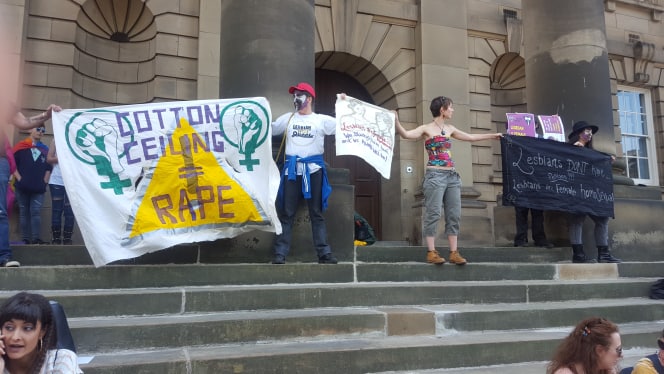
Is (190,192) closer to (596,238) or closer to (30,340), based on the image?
(30,340)

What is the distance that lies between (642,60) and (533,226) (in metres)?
10.7

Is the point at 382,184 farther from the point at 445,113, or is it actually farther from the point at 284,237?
the point at 284,237

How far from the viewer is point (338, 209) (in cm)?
626

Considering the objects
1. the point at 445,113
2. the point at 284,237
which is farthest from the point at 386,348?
the point at 445,113

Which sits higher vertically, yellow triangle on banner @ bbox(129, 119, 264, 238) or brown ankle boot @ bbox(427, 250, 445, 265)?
yellow triangle on banner @ bbox(129, 119, 264, 238)

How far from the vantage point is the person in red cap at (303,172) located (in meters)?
5.73

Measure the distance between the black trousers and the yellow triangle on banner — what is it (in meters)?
4.63

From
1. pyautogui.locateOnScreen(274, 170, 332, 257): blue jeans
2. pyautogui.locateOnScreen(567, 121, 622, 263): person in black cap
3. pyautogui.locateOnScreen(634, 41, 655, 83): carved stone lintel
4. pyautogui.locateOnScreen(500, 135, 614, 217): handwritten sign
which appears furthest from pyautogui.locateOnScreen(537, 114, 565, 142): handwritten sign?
pyautogui.locateOnScreen(634, 41, 655, 83): carved stone lintel

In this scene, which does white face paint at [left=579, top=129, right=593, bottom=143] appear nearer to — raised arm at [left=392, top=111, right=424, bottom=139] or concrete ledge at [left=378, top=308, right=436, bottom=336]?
raised arm at [left=392, top=111, right=424, bottom=139]

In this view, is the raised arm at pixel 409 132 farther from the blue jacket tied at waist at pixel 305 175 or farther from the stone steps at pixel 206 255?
the stone steps at pixel 206 255

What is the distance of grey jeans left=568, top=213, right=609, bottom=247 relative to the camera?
7.52 m

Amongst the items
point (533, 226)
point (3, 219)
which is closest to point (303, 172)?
point (3, 219)

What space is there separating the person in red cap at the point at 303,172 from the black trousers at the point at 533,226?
3.73m

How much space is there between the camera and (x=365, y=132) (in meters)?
6.14
